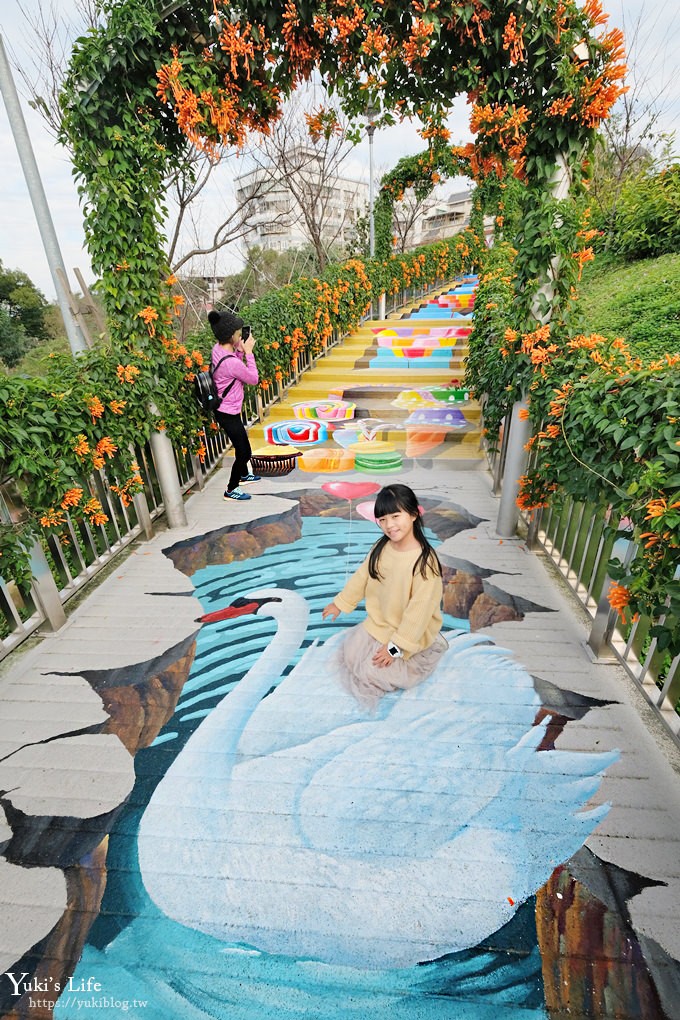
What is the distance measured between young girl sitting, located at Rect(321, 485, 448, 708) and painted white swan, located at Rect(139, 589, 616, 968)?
0.12 metres

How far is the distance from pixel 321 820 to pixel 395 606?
0.93 metres

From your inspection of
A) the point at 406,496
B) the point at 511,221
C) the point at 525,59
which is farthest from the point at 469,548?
the point at 511,221

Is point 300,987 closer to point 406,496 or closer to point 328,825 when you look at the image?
point 328,825

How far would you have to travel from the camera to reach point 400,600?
2.31m

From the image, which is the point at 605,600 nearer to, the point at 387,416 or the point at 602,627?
the point at 602,627

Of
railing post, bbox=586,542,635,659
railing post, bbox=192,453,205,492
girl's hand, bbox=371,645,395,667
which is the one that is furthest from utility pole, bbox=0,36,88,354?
A: railing post, bbox=586,542,635,659

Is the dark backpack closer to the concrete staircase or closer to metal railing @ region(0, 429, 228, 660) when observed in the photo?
metal railing @ region(0, 429, 228, 660)

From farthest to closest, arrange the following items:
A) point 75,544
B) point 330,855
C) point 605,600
A: point 75,544 → point 605,600 → point 330,855

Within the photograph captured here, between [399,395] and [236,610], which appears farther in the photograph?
[399,395]

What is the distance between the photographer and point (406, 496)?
82.1 inches

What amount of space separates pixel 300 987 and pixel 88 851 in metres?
0.95

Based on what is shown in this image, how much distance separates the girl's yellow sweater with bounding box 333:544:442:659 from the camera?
222cm

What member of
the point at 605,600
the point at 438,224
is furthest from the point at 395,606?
the point at 438,224

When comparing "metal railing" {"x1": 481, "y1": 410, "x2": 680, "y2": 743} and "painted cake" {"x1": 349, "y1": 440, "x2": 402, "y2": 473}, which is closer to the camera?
"metal railing" {"x1": 481, "y1": 410, "x2": 680, "y2": 743}
